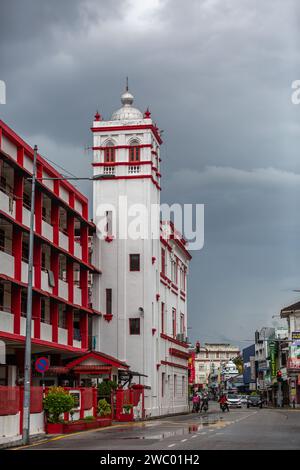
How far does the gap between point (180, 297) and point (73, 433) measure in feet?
139

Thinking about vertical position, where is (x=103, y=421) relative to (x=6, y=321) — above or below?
below

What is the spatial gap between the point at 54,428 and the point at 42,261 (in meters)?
16.1

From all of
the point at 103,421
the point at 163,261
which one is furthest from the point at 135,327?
the point at 103,421

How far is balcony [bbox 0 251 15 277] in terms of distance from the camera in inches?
1465

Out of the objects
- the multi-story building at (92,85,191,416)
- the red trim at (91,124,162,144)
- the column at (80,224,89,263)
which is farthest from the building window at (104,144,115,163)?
the column at (80,224,89,263)

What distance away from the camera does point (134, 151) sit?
57000mm

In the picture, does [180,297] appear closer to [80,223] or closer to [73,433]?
[80,223]

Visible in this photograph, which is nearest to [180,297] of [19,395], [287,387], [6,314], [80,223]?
[80,223]

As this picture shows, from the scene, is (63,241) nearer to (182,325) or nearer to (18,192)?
(18,192)

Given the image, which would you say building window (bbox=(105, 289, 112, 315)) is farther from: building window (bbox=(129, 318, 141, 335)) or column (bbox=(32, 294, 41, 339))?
column (bbox=(32, 294, 41, 339))

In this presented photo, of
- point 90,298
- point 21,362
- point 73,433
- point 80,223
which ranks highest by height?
point 80,223

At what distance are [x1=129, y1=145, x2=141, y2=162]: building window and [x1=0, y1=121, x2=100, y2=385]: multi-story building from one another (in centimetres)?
643

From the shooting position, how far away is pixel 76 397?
36.4m

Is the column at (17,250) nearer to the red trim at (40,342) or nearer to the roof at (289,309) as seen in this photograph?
the red trim at (40,342)
